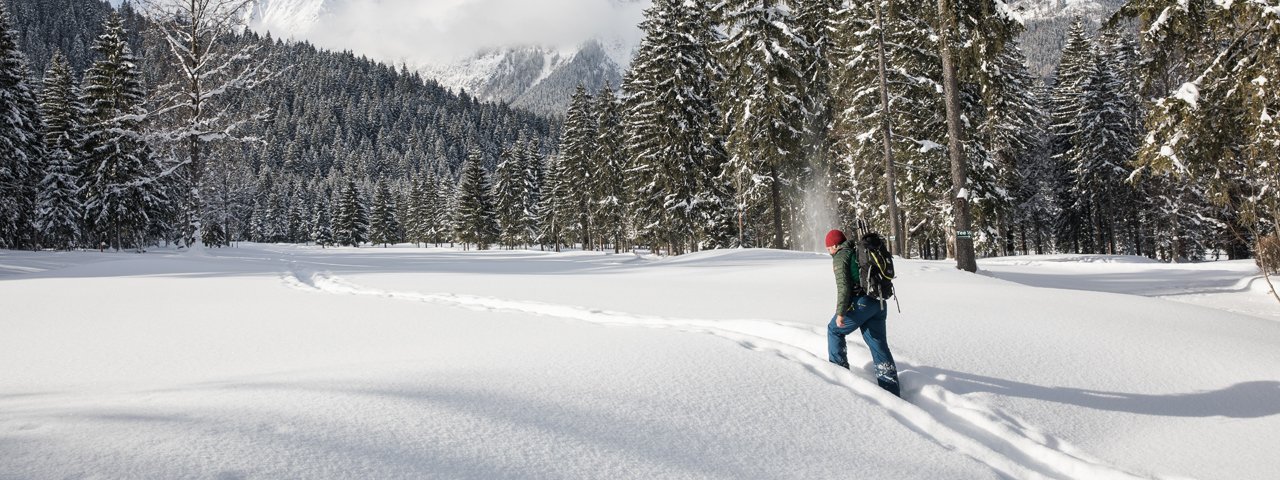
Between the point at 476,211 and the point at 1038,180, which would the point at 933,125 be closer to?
the point at 1038,180

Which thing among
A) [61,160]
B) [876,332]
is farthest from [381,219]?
[876,332]


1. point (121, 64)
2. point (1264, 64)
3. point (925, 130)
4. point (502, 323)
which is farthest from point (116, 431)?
point (121, 64)

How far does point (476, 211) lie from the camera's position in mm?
62219

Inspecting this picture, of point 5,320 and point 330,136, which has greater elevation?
point 330,136

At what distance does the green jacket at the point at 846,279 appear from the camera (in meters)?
5.22

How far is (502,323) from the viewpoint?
7.48m

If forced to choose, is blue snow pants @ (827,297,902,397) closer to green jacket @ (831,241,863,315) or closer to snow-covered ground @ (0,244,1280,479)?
green jacket @ (831,241,863,315)

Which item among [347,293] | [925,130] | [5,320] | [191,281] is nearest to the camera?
[5,320]

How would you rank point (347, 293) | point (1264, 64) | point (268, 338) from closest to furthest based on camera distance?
point (268, 338) → point (1264, 64) → point (347, 293)

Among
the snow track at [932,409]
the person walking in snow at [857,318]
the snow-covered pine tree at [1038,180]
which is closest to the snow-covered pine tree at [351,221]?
the snow-covered pine tree at [1038,180]

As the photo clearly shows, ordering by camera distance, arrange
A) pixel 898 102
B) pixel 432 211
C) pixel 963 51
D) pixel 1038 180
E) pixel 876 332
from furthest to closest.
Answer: pixel 432 211, pixel 1038 180, pixel 898 102, pixel 963 51, pixel 876 332

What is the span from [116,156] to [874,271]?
42.1 meters

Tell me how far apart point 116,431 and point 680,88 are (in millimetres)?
27541

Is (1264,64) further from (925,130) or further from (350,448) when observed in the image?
(925,130)
